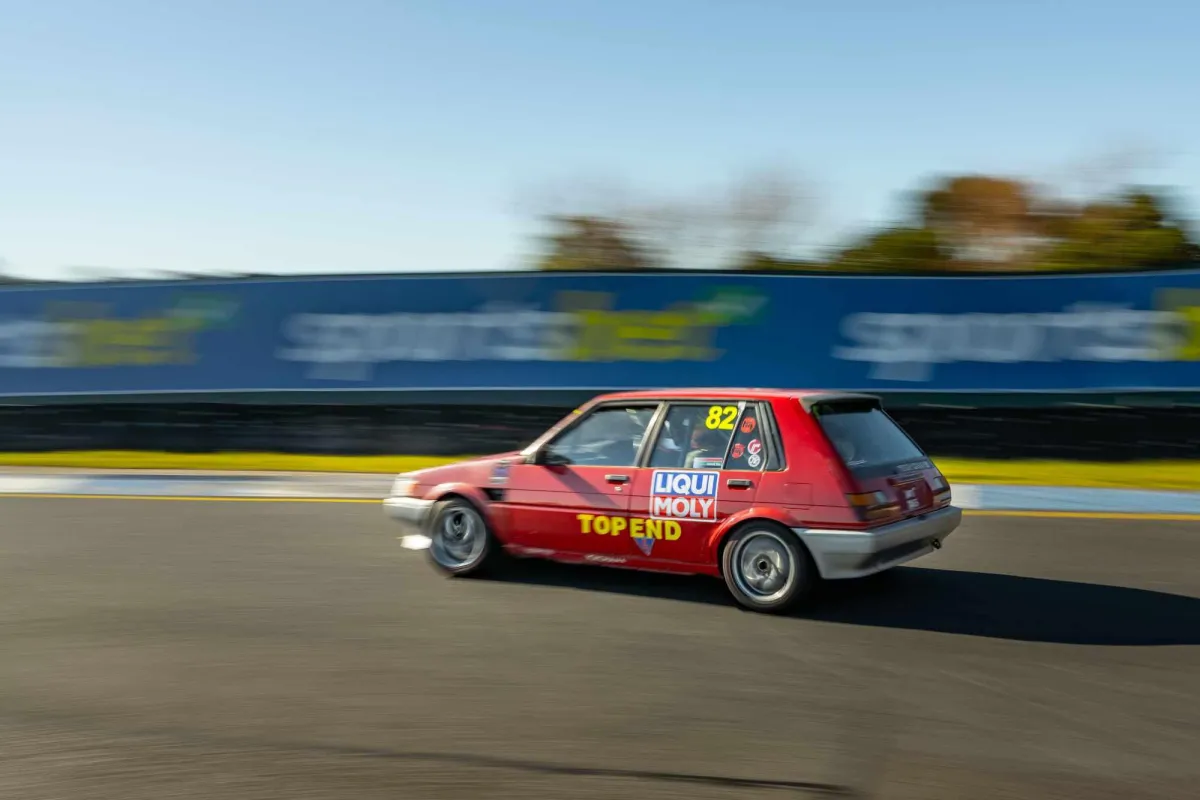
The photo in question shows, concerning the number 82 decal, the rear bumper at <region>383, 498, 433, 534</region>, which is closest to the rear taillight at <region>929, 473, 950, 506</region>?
the number 82 decal

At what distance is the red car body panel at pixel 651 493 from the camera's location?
6.62 metres

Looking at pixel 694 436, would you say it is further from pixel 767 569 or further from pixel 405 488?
pixel 405 488

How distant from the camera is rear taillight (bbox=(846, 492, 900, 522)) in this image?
255 inches

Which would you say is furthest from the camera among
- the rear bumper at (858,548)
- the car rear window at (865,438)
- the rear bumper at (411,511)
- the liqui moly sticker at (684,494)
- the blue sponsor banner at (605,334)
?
the blue sponsor banner at (605,334)

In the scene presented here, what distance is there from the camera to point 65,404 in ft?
63.7

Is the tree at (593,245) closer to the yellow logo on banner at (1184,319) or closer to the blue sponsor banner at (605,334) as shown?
the blue sponsor banner at (605,334)

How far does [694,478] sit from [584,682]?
2.04 metres

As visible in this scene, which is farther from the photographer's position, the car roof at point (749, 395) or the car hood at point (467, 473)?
the car hood at point (467, 473)

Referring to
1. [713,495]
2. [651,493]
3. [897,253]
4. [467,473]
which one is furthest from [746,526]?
[897,253]

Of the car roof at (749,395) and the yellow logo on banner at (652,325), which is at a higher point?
the yellow logo on banner at (652,325)

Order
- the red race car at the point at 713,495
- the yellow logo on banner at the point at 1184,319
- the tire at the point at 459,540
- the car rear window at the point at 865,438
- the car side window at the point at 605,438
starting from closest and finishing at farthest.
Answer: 1. the red race car at the point at 713,495
2. the car rear window at the point at 865,438
3. the car side window at the point at 605,438
4. the tire at the point at 459,540
5. the yellow logo on banner at the point at 1184,319

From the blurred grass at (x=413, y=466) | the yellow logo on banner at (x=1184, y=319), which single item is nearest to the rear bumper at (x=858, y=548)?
the blurred grass at (x=413, y=466)

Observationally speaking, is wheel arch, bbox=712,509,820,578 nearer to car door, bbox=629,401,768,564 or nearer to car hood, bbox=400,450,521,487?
car door, bbox=629,401,768,564

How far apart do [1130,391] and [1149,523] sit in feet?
21.1
